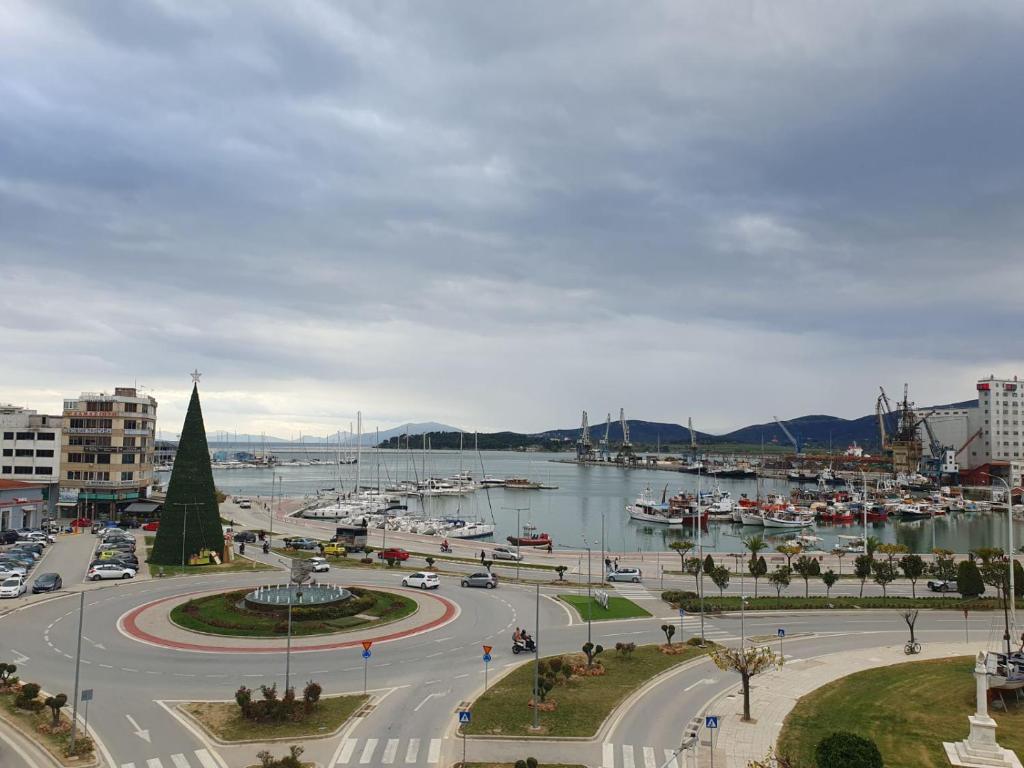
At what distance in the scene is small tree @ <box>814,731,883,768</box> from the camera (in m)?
18.9

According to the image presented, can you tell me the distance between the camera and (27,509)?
83.0 metres

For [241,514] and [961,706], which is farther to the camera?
[241,514]

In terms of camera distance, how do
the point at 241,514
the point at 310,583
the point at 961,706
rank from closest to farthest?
1. the point at 961,706
2. the point at 310,583
3. the point at 241,514

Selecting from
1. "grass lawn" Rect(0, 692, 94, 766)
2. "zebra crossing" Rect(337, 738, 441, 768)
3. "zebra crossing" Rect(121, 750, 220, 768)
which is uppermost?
"grass lawn" Rect(0, 692, 94, 766)

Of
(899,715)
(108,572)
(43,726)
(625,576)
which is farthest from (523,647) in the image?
(108,572)

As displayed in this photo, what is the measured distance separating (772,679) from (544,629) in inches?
539

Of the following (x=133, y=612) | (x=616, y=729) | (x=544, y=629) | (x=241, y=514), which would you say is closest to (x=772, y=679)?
(x=616, y=729)

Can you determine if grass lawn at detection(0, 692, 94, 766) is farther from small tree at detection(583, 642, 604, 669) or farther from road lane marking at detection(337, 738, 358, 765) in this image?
small tree at detection(583, 642, 604, 669)

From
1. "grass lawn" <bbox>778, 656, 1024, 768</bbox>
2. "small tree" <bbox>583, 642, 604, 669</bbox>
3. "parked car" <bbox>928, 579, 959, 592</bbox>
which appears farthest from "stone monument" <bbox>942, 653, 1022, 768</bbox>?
"parked car" <bbox>928, 579, 959, 592</bbox>

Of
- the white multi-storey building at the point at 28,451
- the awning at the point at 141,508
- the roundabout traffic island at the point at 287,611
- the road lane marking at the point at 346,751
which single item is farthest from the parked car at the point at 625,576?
the white multi-storey building at the point at 28,451

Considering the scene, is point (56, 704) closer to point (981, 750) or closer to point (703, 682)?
point (703, 682)

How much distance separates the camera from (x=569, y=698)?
30.0 meters

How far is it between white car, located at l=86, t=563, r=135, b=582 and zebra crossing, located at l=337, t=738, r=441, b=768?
127 ft

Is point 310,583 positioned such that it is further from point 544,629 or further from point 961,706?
point 961,706
